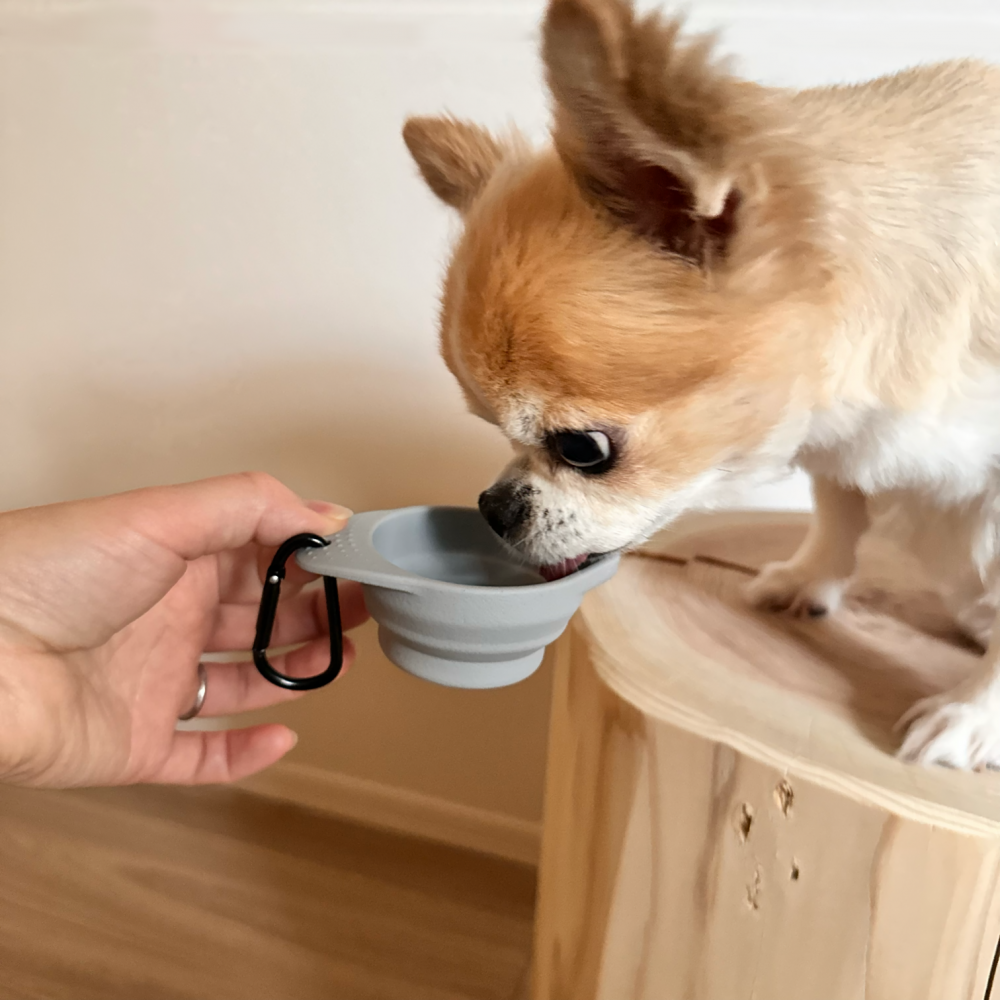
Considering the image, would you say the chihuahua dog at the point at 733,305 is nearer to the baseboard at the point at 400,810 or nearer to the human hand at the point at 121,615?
the human hand at the point at 121,615

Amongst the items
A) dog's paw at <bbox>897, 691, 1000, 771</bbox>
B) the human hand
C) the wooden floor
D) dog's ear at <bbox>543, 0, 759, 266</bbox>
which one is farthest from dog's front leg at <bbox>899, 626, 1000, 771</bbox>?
the wooden floor

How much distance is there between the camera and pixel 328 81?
3.76 ft

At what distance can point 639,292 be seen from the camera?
23.0 inches

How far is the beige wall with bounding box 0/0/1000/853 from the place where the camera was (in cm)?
110

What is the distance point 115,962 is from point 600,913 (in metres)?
0.94

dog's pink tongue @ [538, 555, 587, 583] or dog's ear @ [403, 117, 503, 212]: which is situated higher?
dog's ear @ [403, 117, 503, 212]

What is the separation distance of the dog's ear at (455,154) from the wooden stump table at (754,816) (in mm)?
427

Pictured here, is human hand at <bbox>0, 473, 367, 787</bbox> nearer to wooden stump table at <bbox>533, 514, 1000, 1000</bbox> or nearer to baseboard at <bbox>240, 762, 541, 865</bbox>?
wooden stump table at <bbox>533, 514, 1000, 1000</bbox>

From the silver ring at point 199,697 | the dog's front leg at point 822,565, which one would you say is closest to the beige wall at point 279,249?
the dog's front leg at point 822,565

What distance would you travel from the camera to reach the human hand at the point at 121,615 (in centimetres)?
74

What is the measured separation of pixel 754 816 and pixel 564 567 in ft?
0.84

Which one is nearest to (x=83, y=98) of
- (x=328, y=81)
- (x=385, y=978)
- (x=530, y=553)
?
(x=328, y=81)

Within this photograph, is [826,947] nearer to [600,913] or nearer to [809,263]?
[600,913]

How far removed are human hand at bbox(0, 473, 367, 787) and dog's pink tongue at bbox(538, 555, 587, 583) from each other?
0.21 m
